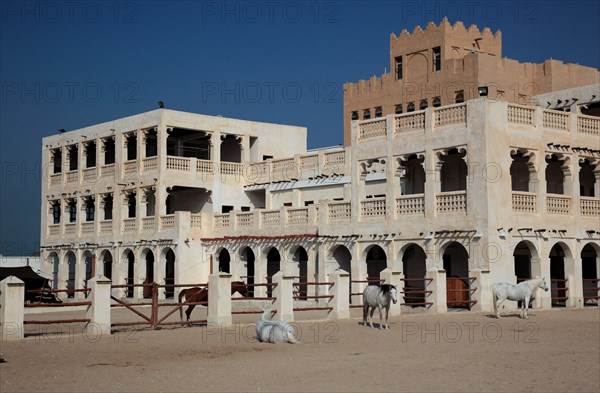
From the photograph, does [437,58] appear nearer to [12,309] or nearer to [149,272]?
[149,272]

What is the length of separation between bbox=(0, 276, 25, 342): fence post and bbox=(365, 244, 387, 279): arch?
2252cm

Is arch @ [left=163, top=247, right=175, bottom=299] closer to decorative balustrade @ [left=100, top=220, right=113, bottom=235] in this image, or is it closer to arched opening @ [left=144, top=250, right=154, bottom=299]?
arched opening @ [left=144, top=250, right=154, bottom=299]

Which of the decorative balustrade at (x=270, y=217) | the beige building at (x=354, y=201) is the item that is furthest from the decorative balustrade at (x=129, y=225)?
the decorative balustrade at (x=270, y=217)

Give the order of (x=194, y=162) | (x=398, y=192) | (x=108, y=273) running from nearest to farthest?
(x=398, y=192) < (x=194, y=162) < (x=108, y=273)

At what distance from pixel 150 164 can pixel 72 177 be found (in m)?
9.11

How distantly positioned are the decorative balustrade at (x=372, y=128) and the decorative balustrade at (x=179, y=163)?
1288 cm

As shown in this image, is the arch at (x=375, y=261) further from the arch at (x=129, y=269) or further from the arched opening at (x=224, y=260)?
the arch at (x=129, y=269)

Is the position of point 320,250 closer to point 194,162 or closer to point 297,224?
point 297,224

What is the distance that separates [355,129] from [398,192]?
149 inches

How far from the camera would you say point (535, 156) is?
1355 inches

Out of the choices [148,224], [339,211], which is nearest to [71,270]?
[148,224]

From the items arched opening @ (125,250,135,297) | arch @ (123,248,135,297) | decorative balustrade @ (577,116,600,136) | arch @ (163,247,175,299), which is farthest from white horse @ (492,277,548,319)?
arched opening @ (125,250,135,297)

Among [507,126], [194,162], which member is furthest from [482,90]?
[194,162]

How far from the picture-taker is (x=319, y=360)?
17219 mm
